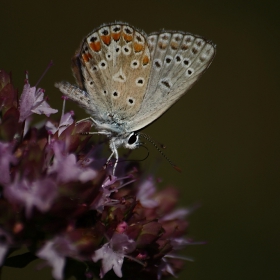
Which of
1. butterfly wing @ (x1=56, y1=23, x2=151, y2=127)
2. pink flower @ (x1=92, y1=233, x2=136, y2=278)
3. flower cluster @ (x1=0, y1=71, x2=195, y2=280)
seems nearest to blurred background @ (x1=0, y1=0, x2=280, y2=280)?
butterfly wing @ (x1=56, y1=23, x2=151, y2=127)

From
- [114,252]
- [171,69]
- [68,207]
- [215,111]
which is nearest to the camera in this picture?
[68,207]

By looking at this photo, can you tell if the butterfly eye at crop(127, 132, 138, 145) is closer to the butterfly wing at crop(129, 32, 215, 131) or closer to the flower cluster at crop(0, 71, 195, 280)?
the butterfly wing at crop(129, 32, 215, 131)

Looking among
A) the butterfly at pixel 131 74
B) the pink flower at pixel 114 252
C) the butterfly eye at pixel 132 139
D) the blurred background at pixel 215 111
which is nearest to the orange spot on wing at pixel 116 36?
the butterfly at pixel 131 74

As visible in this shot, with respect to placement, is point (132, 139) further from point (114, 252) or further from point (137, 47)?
point (114, 252)

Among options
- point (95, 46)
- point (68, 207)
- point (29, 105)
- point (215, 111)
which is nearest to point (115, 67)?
point (95, 46)

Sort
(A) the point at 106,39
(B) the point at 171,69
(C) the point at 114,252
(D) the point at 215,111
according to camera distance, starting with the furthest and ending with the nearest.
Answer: (D) the point at 215,111, (A) the point at 106,39, (B) the point at 171,69, (C) the point at 114,252

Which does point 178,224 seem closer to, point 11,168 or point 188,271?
point 11,168

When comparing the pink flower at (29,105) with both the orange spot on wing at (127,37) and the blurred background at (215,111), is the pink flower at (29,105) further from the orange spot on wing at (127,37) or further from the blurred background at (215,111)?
the blurred background at (215,111)
